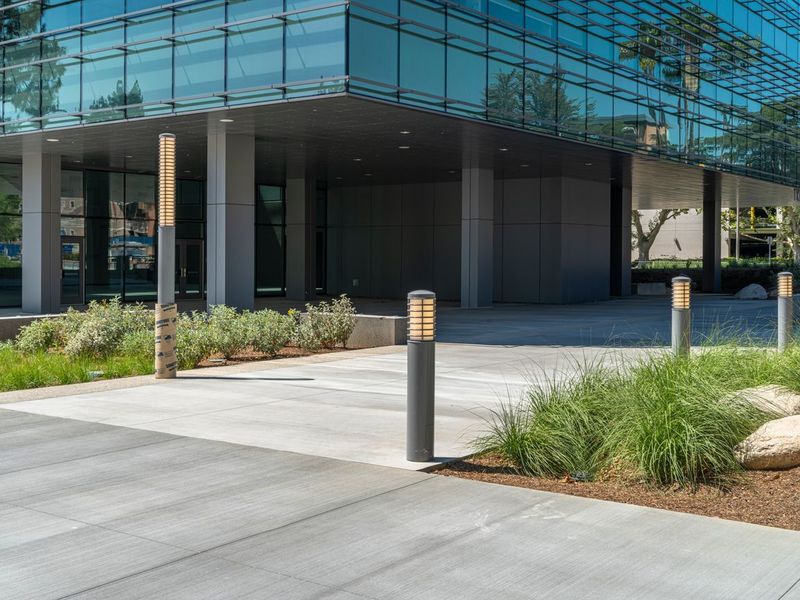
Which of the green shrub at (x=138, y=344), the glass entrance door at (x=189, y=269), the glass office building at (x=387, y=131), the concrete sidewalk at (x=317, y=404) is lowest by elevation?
the concrete sidewalk at (x=317, y=404)

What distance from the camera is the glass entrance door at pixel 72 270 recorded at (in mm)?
34219

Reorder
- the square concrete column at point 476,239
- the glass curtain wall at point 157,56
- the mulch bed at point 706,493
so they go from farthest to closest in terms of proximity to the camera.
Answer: the square concrete column at point 476,239
the glass curtain wall at point 157,56
the mulch bed at point 706,493

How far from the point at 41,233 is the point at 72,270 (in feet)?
15.4

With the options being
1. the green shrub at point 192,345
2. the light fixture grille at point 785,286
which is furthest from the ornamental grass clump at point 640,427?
the green shrub at point 192,345

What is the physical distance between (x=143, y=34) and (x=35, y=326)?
28.6ft

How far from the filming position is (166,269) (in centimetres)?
1472

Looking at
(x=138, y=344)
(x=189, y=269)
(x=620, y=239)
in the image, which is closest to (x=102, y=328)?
(x=138, y=344)

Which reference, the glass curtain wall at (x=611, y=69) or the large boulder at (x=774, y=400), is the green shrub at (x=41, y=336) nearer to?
the glass curtain wall at (x=611, y=69)

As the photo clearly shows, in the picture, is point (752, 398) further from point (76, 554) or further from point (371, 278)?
point (371, 278)

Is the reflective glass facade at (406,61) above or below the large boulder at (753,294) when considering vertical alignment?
above

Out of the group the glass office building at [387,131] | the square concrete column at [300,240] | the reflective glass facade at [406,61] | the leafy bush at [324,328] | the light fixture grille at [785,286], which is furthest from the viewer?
the square concrete column at [300,240]

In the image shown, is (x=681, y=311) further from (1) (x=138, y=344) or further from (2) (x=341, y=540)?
(1) (x=138, y=344)

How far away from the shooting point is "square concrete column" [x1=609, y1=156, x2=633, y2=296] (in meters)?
42.0

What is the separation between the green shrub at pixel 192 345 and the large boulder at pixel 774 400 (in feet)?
32.3
